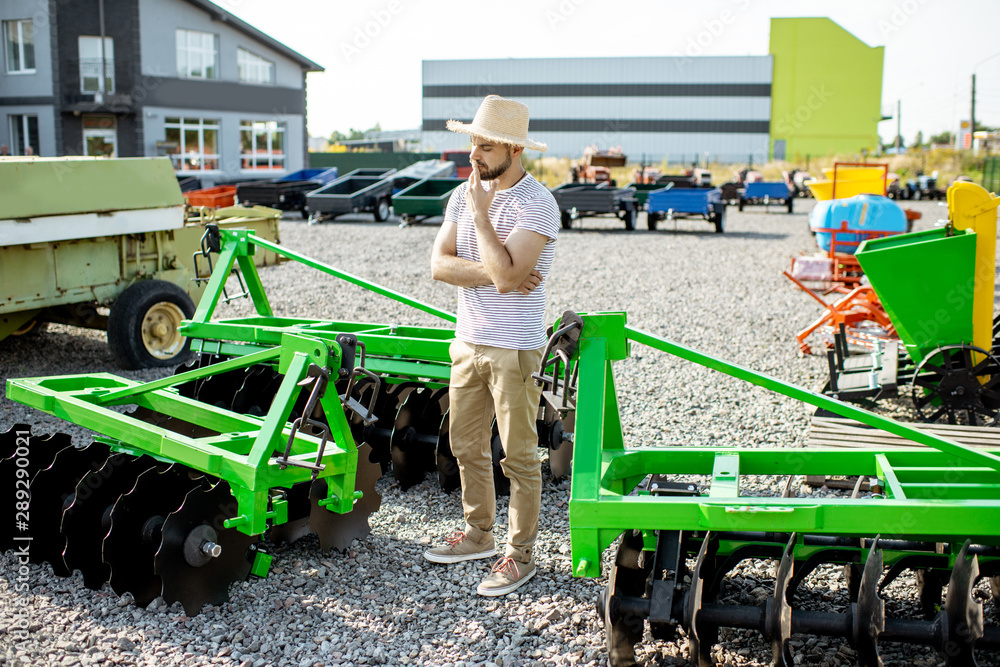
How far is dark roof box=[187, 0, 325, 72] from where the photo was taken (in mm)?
29938

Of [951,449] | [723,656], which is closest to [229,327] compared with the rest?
[723,656]

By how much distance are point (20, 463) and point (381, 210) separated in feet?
59.3

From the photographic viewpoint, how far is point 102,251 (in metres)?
6.99

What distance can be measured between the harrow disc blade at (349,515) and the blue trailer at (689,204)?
650 inches

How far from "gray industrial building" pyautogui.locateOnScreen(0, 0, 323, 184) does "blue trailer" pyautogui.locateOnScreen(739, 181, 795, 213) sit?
17580mm

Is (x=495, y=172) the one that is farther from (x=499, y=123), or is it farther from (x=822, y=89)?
(x=822, y=89)

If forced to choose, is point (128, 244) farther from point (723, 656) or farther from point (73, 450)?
point (723, 656)

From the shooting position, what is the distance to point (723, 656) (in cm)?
310

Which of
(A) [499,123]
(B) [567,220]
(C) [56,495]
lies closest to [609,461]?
(A) [499,123]

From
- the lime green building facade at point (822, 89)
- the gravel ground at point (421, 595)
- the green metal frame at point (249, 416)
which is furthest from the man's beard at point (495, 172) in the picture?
the lime green building facade at point (822, 89)

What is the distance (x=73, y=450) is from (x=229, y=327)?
59.7 inches

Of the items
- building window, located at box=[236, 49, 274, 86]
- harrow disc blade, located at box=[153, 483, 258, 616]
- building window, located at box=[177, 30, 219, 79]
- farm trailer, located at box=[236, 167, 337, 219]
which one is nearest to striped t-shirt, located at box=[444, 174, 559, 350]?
harrow disc blade, located at box=[153, 483, 258, 616]

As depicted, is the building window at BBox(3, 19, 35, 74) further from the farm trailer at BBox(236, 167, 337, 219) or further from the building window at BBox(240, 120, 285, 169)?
the farm trailer at BBox(236, 167, 337, 219)

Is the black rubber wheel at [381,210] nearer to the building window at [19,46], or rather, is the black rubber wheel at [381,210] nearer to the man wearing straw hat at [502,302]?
the building window at [19,46]
